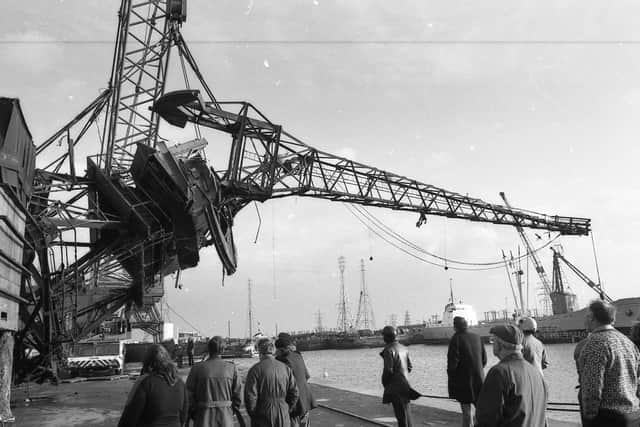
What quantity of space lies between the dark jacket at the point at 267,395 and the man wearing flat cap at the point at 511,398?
3548mm

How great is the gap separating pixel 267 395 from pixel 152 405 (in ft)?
7.85

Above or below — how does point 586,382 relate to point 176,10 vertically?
below

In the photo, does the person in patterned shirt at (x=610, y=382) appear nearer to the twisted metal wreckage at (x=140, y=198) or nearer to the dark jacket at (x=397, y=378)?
the dark jacket at (x=397, y=378)

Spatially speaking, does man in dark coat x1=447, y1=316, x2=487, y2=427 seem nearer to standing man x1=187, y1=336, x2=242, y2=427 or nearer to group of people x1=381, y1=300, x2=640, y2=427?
group of people x1=381, y1=300, x2=640, y2=427

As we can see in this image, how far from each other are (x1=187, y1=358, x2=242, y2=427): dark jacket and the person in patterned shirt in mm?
4568

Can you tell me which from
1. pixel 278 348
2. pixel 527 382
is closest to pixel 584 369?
pixel 527 382

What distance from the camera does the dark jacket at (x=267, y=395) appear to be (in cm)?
718

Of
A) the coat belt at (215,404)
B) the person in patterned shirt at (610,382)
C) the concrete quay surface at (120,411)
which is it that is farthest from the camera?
the concrete quay surface at (120,411)

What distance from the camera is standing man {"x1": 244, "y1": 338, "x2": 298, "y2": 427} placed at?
23.6ft

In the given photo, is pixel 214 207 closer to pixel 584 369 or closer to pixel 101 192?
pixel 101 192

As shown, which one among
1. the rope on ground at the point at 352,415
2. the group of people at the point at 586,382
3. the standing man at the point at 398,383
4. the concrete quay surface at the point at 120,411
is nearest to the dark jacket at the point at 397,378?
the standing man at the point at 398,383

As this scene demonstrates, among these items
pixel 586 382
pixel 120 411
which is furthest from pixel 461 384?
pixel 120 411

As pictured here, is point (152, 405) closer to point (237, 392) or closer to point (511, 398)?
point (237, 392)

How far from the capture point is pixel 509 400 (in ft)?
14.4
